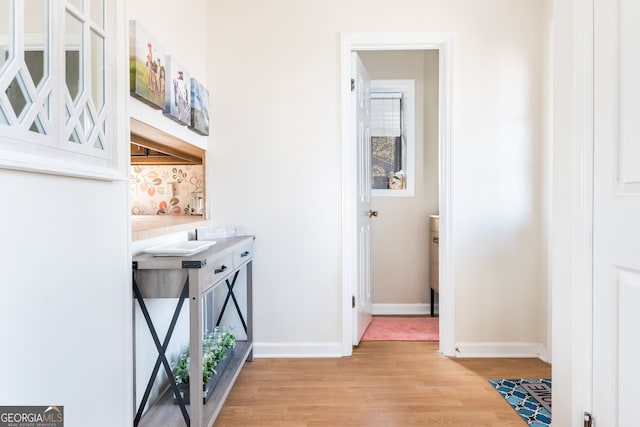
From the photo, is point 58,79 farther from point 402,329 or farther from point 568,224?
point 402,329

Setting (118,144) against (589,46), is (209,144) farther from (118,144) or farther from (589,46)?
(589,46)

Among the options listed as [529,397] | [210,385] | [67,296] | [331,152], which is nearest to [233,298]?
[210,385]

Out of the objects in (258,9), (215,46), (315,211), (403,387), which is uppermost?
(258,9)

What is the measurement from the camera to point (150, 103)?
1734 mm

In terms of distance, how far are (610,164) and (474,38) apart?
1743mm

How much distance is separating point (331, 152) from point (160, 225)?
122 cm

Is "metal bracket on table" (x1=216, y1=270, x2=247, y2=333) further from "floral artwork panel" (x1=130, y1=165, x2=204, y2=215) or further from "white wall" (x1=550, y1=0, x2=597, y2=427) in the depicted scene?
"white wall" (x1=550, y1=0, x2=597, y2=427)

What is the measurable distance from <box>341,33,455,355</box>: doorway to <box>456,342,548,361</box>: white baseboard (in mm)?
93

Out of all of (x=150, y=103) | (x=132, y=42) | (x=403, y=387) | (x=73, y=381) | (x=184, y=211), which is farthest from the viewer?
(x=184, y=211)

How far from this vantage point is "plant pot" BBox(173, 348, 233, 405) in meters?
1.80

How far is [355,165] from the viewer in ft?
8.93

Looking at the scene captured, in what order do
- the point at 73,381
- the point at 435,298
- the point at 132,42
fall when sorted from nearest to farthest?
the point at 73,381, the point at 132,42, the point at 435,298

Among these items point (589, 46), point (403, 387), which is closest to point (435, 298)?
point (403, 387)

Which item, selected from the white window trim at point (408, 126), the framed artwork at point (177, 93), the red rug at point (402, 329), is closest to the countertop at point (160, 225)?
the framed artwork at point (177, 93)
